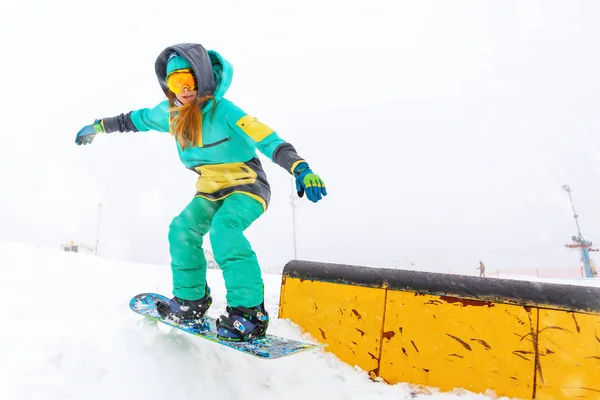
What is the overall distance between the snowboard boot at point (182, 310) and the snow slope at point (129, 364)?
15cm


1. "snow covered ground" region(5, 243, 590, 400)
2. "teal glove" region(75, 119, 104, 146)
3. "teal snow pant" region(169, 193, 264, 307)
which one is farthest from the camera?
"teal glove" region(75, 119, 104, 146)

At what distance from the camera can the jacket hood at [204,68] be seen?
2.56 metres

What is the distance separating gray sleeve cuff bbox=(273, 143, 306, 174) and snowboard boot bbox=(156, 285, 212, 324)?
48.7 inches

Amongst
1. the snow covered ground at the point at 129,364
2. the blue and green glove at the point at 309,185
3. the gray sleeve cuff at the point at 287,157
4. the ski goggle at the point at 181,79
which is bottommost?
the snow covered ground at the point at 129,364

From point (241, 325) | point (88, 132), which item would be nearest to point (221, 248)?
point (241, 325)

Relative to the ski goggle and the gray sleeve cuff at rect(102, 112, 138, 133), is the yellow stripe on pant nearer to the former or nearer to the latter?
the ski goggle

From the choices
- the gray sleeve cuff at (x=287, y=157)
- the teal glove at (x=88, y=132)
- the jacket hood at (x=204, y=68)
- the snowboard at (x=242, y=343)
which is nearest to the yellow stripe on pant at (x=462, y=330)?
the snowboard at (x=242, y=343)

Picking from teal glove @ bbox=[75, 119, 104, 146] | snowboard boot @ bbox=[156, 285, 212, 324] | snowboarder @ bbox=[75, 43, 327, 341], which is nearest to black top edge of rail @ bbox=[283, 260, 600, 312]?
snowboarder @ bbox=[75, 43, 327, 341]

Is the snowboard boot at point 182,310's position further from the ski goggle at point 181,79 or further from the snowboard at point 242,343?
the ski goggle at point 181,79

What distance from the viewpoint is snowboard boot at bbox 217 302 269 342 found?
7.22 ft

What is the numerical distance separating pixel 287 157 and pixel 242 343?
1.18 m

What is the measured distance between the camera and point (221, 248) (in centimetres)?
235

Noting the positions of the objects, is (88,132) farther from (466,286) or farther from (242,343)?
(466,286)

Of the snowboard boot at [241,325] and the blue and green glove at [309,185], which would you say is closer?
the blue and green glove at [309,185]
